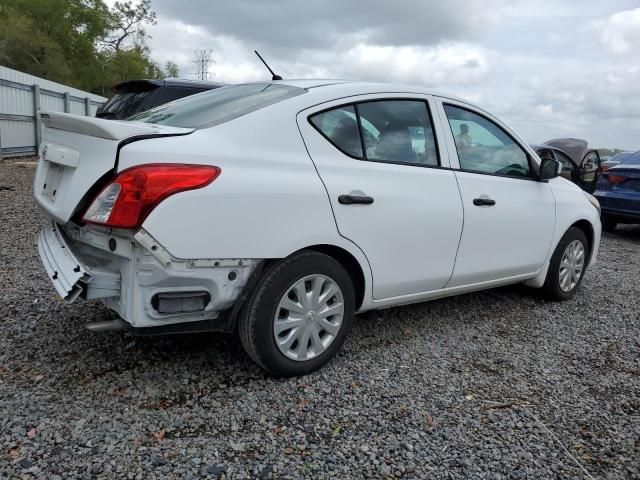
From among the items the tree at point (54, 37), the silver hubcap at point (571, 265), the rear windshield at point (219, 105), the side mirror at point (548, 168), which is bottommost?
the silver hubcap at point (571, 265)

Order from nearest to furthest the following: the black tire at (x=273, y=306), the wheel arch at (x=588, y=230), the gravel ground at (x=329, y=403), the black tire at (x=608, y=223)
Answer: the gravel ground at (x=329, y=403) → the black tire at (x=273, y=306) → the wheel arch at (x=588, y=230) → the black tire at (x=608, y=223)

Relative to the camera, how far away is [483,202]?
371 centimetres

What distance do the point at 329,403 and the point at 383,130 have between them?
1632 mm

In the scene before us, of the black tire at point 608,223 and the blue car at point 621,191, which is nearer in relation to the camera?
the blue car at point 621,191

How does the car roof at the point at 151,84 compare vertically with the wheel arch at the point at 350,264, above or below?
above

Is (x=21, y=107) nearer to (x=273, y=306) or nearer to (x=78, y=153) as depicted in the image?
(x=78, y=153)

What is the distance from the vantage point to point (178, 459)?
2.25 m

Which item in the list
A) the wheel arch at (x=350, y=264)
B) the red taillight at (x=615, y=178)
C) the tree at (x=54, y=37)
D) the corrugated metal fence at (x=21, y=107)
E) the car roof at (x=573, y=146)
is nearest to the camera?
the wheel arch at (x=350, y=264)

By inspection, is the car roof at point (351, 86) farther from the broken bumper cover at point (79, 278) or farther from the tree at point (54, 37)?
the tree at point (54, 37)

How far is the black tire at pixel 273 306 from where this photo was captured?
8.91ft

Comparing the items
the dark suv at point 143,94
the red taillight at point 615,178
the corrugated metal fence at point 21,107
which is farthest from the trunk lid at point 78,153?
the corrugated metal fence at point 21,107

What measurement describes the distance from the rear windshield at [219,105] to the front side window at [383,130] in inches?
11.3

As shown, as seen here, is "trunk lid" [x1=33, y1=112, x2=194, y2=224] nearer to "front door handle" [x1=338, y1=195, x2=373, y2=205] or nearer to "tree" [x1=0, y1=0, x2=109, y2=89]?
"front door handle" [x1=338, y1=195, x2=373, y2=205]

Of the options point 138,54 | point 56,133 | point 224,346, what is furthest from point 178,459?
point 138,54
